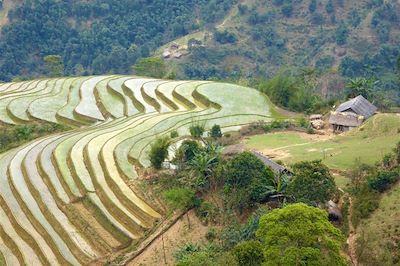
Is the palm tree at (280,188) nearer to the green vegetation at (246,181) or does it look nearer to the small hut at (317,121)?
the green vegetation at (246,181)

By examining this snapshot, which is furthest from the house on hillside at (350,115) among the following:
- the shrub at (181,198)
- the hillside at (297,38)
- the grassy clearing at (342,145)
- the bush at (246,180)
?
the hillside at (297,38)

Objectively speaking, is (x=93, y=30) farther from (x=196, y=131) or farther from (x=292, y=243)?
(x=292, y=243)

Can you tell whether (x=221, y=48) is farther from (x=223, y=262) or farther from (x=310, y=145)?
(x=223, y=262)

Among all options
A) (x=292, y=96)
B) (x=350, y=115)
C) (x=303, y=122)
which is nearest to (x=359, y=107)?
(x=350, y=115)

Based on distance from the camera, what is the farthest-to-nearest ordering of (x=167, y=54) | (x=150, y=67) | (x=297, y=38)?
(x=167, y=54)
(x=297, y=38)
(x=150, y=67)

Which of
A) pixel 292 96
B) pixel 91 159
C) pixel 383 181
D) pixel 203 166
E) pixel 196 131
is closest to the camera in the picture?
pixel 383 181

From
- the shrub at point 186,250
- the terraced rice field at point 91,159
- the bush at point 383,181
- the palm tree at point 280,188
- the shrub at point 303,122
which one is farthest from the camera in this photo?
the shrub at point 303,122
